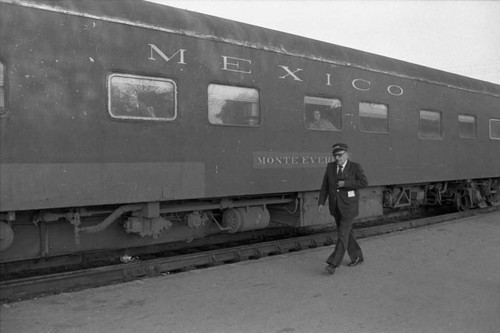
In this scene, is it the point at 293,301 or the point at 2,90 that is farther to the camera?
the point at 293,301

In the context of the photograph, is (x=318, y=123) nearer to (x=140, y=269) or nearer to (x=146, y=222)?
(x=146, y=222)

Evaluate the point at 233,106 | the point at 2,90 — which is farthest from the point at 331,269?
the point at 2,90

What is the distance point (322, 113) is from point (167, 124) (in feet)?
9.65

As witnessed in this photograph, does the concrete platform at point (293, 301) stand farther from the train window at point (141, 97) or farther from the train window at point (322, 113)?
the train window at point (322, 113)

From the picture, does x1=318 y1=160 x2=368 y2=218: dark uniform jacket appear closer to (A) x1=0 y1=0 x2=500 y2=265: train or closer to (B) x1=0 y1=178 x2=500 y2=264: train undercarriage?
(A) x1=0 y1=0 x2=500 y2=265: train

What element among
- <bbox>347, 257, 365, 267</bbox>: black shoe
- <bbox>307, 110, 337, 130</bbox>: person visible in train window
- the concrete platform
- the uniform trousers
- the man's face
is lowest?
the concrete platform

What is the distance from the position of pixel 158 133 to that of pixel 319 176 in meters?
3.04

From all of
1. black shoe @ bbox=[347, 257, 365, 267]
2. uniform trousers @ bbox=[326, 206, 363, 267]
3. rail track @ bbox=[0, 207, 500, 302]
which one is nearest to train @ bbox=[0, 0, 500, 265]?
rail track @ bbox=[0, 207, 500, 302]

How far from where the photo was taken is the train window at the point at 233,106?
6.18 m

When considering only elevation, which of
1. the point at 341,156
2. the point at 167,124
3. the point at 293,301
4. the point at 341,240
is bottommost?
the point at 293,301

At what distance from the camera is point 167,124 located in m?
Result: 5.70

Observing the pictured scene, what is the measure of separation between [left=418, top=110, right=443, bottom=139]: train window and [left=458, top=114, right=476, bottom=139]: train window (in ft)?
2.99

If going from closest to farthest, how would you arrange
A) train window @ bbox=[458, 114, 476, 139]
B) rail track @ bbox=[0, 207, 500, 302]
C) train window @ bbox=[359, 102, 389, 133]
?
rail track @ bbox=[0, 207, 500, 302]
train window @ bbox=[359, 102, 389, 133]
train window @ bbox=[458, 114, 476, 139]

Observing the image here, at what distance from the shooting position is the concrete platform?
4117mm
